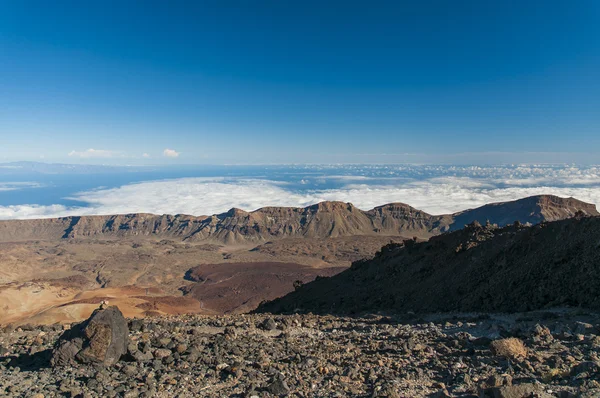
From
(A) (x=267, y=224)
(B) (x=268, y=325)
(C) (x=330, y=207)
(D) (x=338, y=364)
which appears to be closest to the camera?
(D) (x=338, y=364)

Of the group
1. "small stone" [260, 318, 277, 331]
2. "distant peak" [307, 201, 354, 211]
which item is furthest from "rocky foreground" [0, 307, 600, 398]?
"distant peak" [307, 201, 354, 211]

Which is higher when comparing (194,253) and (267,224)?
(267,224)

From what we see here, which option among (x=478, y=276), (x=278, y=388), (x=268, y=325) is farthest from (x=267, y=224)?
(x=278, y=388)

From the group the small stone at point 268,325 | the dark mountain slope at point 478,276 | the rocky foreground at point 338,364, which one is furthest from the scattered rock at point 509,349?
the small stone at point 268,325

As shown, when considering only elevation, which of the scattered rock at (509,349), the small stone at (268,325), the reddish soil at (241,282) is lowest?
the reddish soil at (241,282)

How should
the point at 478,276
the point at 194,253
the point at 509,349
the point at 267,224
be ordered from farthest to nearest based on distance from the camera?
the point at 267,224, the point at 194,253, the point at 478,276, the point at 509,349

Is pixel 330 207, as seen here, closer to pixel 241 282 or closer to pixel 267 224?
pixel 267 224

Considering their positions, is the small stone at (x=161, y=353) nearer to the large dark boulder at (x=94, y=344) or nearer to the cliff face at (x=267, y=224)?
the large dark boulder at (x=94, y=344)
